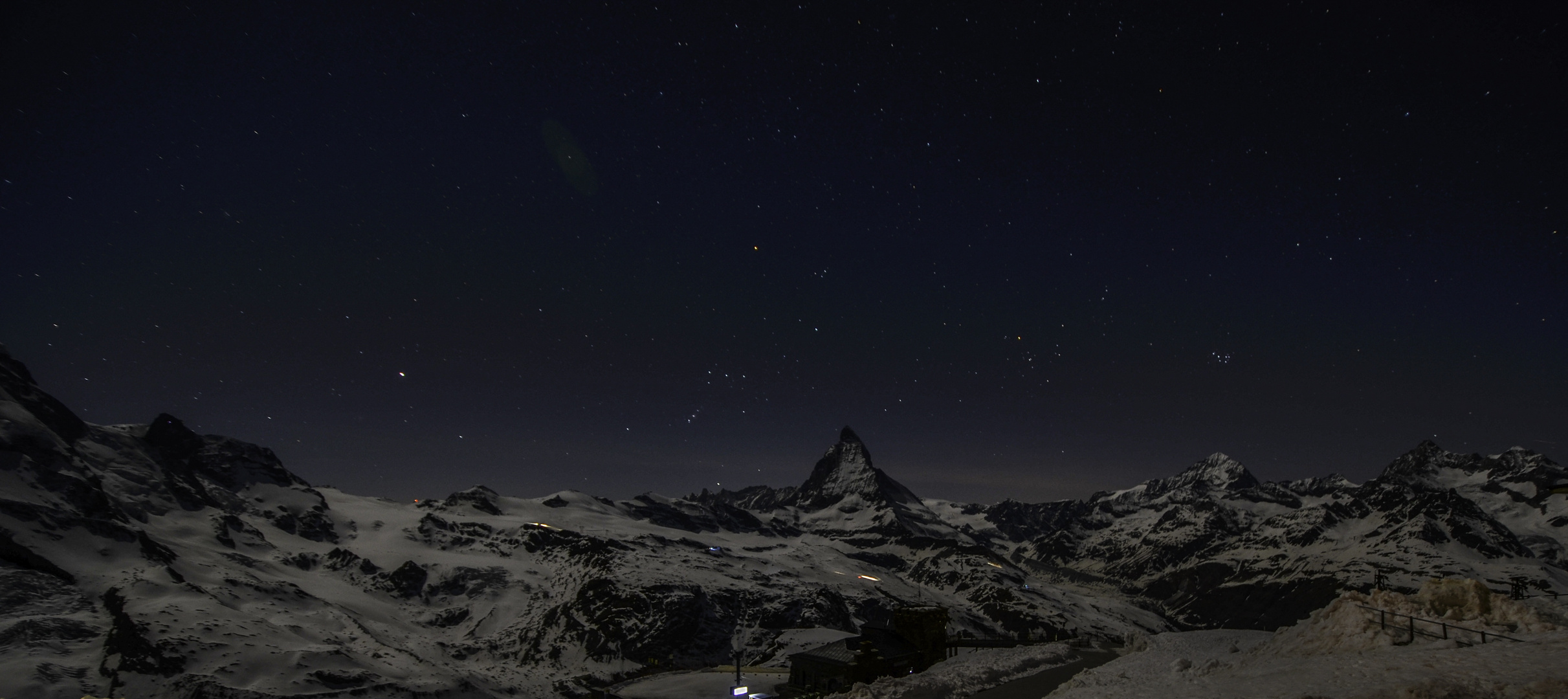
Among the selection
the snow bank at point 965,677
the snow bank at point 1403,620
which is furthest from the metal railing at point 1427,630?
the snow bank at point 965,677

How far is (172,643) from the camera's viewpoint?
100 m

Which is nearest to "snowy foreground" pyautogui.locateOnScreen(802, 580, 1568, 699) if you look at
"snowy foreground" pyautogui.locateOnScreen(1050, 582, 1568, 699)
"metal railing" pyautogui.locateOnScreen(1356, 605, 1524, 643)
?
"snowy foreground" pyautogui.locateOnScreen(1050, 582, 1568, 699)

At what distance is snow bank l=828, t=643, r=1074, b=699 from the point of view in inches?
1222

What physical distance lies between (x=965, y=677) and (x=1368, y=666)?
19.1 m

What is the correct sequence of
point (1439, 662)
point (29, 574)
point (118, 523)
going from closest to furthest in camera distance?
point (1439, 662) → point (29, 574) → point (118, 523)

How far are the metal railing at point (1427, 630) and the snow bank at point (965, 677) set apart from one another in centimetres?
1584

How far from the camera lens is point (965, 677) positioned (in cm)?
3438

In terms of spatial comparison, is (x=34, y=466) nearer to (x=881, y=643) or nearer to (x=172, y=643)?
(x=172, y=643)

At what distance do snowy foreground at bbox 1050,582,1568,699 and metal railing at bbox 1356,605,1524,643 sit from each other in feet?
0.72

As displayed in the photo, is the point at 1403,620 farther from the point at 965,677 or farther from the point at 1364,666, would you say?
the point at 965,677

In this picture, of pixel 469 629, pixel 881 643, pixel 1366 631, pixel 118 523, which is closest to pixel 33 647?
pixel 118 523

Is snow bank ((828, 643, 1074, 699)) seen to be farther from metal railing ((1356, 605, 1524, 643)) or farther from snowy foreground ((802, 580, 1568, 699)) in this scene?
metal railing ((1356, 605, 1524, 643))

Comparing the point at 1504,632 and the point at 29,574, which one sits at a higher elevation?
the point at 1504,632

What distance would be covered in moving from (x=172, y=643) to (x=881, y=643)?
10815 centimetres
